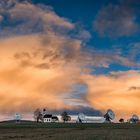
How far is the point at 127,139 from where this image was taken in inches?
2537

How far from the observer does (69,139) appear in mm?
64625

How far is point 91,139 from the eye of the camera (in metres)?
65.1

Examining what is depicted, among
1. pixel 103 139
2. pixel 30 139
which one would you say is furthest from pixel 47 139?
pixel 103 139

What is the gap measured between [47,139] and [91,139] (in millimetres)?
6818

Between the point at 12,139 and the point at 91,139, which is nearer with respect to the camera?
the point at 91,139

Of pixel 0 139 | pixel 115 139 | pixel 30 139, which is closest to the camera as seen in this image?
pixel 115 139

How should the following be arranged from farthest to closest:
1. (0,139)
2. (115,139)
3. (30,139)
Answer: (0,139) < (30,139) < (115,139)

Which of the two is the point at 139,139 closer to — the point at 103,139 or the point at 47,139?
the point at 103,139

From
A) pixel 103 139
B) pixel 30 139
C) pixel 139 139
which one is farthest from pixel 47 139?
pixel 139 139

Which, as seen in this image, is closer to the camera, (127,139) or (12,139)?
(127,139)

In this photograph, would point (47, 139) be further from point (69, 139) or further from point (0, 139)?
point (0, 139)

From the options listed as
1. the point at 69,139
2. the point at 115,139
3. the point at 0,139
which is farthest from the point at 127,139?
the point at 0,139

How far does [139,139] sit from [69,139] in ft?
33.5

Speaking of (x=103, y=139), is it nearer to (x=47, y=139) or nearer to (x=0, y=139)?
(x=47, y=139)
